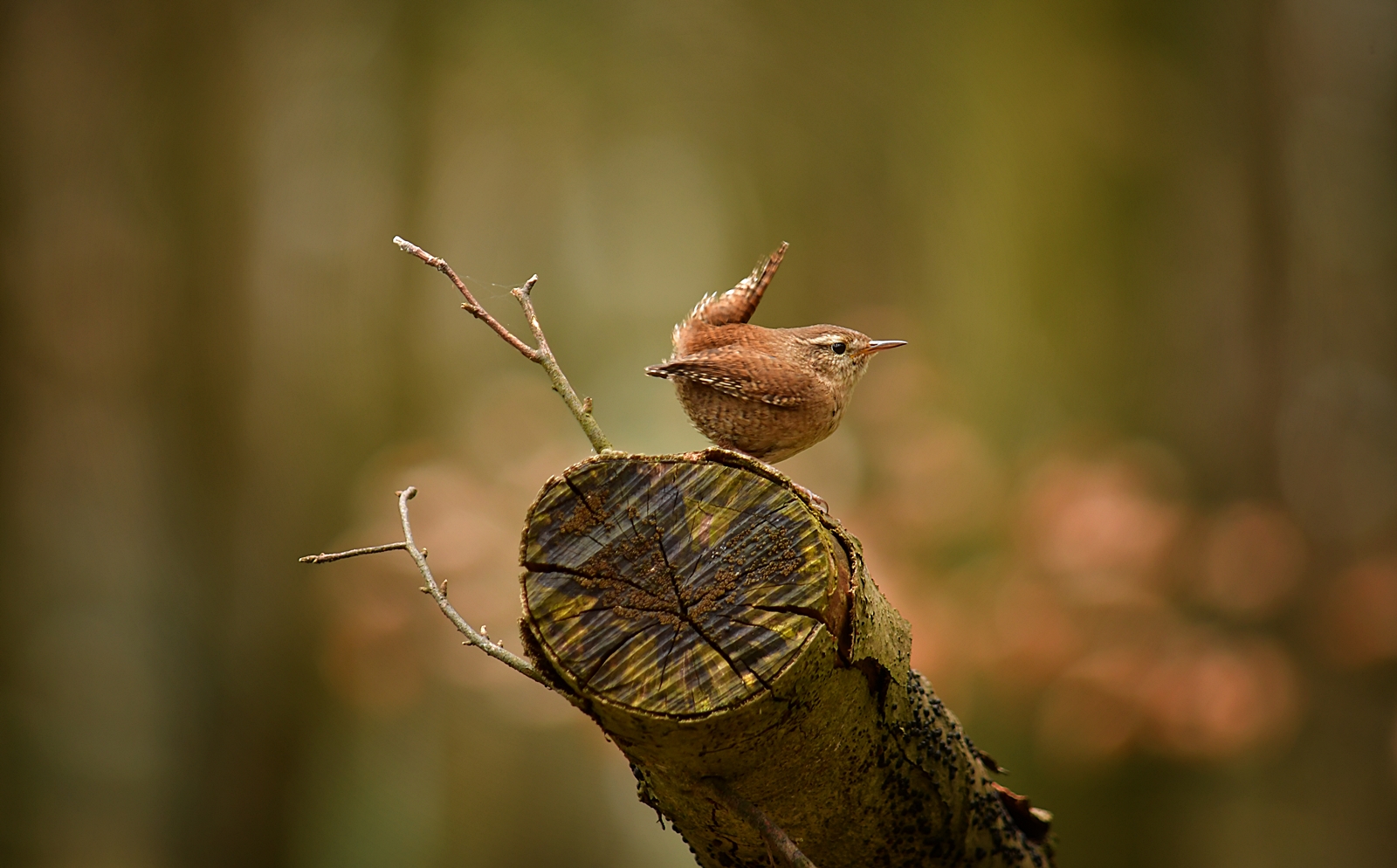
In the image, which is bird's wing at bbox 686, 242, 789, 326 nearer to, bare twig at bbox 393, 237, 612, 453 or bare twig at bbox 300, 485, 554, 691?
bare twig at bbox 393, 237, 612, 453

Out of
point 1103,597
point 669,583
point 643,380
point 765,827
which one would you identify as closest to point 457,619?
point 669,583

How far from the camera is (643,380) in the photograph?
5250 millimetres

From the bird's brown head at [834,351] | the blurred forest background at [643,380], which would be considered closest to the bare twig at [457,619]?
the bird's brown head at [834,351]

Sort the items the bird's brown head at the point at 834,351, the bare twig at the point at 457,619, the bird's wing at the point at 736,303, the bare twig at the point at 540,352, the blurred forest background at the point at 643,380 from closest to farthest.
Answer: the bare twig at the point at 457,619 < the bare twig at the point at 540,352 < the bird's brown head at the point at 834,351 < the bird's wing at the point at 736,303 < the blurred forest background at the point at 643,380

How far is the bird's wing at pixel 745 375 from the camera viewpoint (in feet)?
7.18

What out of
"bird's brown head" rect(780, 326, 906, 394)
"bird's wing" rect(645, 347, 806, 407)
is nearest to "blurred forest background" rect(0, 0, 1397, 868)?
"bird's brown head" rect(780, 326, 906, 394)

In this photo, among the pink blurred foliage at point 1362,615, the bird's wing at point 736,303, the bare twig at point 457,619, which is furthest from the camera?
the pink blurred foliage at point 1362,615

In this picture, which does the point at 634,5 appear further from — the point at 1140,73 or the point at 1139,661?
the point at 1139,661

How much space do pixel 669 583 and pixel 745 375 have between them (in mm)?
970

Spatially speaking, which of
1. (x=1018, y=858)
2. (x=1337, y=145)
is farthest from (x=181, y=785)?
(x=1337, y=145)

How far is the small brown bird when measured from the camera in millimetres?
2213

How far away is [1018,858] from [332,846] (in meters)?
4.39

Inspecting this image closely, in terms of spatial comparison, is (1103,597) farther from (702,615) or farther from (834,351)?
(702,615)

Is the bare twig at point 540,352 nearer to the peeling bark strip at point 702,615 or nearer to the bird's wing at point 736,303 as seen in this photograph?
the peeling bark strip at point 702,615
